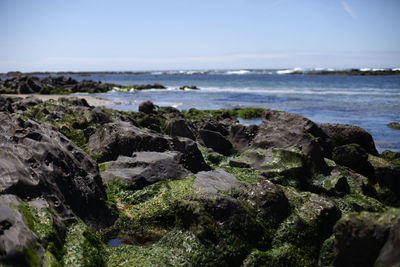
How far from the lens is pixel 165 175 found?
30.1ft

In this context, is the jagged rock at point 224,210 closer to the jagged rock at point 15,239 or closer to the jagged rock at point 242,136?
the jagged rock at point 15,239

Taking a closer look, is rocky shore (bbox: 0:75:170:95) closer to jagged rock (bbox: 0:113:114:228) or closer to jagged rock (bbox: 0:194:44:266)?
jagged rock (bbox: 0:113:114:228)

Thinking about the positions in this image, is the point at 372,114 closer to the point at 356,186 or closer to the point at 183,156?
the point at 356,186

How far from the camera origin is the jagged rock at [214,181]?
8141 mm

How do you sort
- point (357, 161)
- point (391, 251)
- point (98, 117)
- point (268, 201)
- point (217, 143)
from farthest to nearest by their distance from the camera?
point (98, 117), point (217, 143), point (357, 161), point (268, 201), point (391, 251)

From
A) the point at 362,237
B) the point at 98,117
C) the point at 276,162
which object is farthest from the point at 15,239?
the point at 98,117

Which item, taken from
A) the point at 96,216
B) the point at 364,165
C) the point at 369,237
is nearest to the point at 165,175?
the point at 96,216

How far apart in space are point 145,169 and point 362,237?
5892 millimetres

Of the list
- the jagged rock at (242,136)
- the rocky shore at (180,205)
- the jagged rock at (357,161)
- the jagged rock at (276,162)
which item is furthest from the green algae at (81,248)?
the jagged rock at (357,161)

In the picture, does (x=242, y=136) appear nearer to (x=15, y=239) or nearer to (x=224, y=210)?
(x=224, y=210)

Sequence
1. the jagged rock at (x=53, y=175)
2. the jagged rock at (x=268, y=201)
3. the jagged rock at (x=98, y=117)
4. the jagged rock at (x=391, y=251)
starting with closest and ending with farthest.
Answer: the jagged rock at (x=391, y=251) < the jagged rock at (x=53, y=175) < the jagged rock at (x=268, y=201) < the jagged rock at (x=98, y=117)

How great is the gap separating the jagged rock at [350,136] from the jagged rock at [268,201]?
26.6 feet

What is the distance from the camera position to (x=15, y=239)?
4.40 metres

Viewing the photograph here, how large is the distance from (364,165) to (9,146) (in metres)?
10.5
